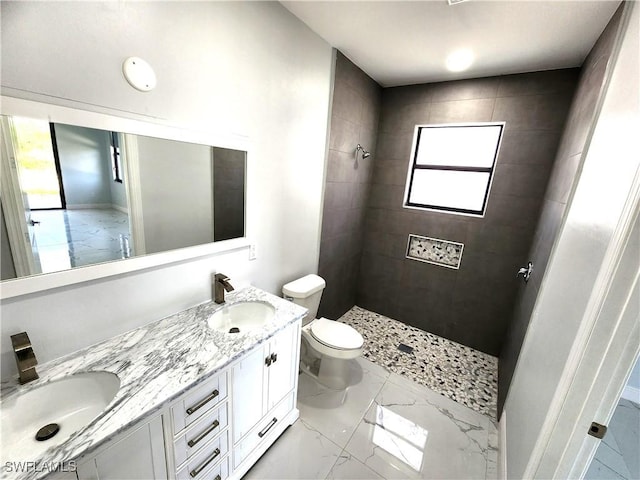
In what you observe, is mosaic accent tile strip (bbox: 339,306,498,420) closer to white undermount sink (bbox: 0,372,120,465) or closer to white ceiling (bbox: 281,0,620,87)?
white undermount sink (bbox: 0,372,120,465)

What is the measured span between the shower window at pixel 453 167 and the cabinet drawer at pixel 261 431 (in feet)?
7.25

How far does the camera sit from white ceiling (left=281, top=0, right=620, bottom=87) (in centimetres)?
142

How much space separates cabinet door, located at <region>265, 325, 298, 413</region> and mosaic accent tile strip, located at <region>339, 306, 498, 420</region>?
3.62 feet

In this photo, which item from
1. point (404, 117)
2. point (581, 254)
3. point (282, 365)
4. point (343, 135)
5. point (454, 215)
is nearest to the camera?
point (581, 254)

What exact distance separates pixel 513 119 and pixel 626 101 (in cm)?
151

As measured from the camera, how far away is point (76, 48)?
3.00 feet

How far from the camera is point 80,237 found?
103 cm

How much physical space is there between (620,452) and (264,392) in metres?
2.30

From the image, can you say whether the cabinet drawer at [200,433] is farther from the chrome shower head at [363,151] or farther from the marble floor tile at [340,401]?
the chrome shower head at [363,151]

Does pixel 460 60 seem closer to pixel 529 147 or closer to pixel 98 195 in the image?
pixel 529 147

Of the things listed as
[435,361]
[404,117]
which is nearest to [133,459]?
[435,361]

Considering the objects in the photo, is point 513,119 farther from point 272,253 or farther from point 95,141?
point 95,141

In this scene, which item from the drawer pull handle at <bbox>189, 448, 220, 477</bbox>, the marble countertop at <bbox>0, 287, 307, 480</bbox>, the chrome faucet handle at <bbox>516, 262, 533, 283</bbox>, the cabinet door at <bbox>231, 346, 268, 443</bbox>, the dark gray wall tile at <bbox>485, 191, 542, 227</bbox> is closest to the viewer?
the marble countertop at <bbox>0, 287, 307, 480</bbox>

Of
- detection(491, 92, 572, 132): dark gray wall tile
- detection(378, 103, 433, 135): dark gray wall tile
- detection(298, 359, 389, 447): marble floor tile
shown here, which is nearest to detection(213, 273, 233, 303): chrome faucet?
detection(298, 359, 389, 447): marble floor tile
